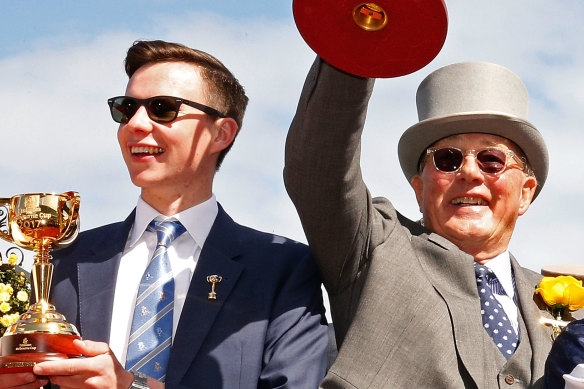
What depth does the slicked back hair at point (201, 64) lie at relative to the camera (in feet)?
17.3

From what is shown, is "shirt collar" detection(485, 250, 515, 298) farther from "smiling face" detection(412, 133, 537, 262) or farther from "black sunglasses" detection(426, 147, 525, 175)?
"black sunglasses" detection(426, 147, 525, 175)

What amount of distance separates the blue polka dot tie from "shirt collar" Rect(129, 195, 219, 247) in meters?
1.44

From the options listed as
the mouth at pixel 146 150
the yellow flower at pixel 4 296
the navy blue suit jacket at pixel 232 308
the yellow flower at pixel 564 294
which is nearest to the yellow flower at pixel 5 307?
the yellow flower at pixel 4 296

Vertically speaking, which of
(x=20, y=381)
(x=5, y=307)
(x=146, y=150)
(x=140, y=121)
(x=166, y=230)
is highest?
(x=140, y=121)

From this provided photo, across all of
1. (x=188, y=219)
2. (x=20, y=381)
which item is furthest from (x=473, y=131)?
(x=20, y=381)

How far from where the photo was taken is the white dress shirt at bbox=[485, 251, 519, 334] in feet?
16.8

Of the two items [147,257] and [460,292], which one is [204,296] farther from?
[460,292]

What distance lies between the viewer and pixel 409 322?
15.0 ft

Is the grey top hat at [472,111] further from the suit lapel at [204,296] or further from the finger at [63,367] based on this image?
the finger at [63,367]

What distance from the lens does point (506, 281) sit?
212 inches

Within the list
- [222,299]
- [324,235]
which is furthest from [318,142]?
[222,299]

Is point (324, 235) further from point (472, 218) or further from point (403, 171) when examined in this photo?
point (403, 171)

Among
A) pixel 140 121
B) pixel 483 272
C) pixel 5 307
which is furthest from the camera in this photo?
pixel 5 307

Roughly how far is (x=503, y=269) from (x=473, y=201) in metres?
0.42
